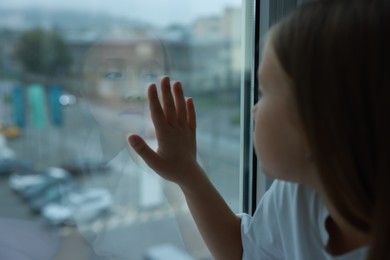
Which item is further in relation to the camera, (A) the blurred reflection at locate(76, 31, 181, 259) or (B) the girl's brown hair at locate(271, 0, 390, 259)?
(A) the blurred reflection at locate(76, 31, 181, 259)

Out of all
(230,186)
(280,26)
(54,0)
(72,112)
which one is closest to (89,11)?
(54,0)

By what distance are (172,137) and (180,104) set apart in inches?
2.1

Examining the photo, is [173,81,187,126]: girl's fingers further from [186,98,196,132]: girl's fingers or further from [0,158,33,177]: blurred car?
[0,158,33,177]: blurred car

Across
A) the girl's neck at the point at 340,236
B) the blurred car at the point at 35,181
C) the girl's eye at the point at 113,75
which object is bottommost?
the girl's neck at the point at 340,236

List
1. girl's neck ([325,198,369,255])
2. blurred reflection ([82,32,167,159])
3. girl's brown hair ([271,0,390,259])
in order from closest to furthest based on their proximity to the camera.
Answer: girl's brown hair ([271,0,390,259])
girl's neck ([325,198,369,255])
blurred reflection ([82,32,167,159])

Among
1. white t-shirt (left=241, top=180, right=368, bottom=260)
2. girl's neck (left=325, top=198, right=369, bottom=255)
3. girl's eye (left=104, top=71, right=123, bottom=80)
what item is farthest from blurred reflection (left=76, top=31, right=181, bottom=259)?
girl's neck (left=325, top=198, right=369, bottom=255)

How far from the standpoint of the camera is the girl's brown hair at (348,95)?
53 cm

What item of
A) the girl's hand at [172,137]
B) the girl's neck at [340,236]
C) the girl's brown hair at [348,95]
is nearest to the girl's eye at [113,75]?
the girl's hand at [172,137]

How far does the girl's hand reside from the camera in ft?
2.14

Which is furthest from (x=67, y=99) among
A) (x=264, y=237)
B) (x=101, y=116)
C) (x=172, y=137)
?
(x=264, y=237)

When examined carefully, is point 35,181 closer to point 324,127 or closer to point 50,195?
point 50,195

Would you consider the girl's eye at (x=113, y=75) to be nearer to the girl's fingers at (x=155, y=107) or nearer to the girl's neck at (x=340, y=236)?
the girl's fingers at (x=155, y=107)

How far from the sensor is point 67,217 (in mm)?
750

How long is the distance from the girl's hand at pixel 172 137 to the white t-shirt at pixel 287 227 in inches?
5.9
